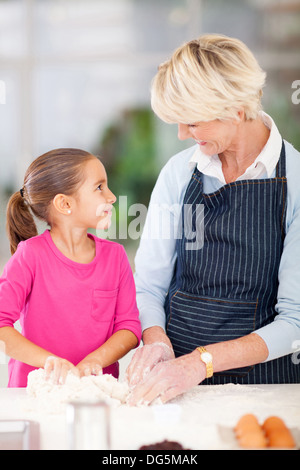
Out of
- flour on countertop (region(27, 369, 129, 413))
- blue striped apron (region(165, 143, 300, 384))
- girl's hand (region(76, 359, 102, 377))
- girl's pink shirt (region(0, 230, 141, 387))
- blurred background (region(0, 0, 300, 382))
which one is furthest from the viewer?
blurred background (region(0, 0, 300, 382))

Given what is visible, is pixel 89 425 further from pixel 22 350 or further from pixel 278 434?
pixel 22 350

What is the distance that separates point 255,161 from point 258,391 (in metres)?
0.58

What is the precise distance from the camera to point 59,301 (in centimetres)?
139

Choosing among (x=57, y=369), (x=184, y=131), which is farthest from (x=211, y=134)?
(x=57, y=369)

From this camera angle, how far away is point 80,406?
902mm

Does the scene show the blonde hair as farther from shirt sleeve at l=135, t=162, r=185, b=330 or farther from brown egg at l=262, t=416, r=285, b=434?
brown egg at l=262, t=416, r=285, b=434

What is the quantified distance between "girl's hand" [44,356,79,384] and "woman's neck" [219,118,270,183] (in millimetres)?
676

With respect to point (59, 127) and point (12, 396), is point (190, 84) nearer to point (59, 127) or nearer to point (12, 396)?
point (12, 396)

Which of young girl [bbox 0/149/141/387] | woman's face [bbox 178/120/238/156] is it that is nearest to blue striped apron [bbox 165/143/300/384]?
woman's face [bbox 178/120/238/156]

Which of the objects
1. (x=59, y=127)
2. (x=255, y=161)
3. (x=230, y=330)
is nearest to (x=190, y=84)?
(x=255, y=161)

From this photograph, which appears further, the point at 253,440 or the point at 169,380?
the point at 169,380

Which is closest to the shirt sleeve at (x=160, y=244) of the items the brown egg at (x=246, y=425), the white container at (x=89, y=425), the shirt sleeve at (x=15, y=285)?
Answer: the shirt sleeve at (x=15, y=285)

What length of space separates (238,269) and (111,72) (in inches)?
108

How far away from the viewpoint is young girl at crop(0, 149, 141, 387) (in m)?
1.38
